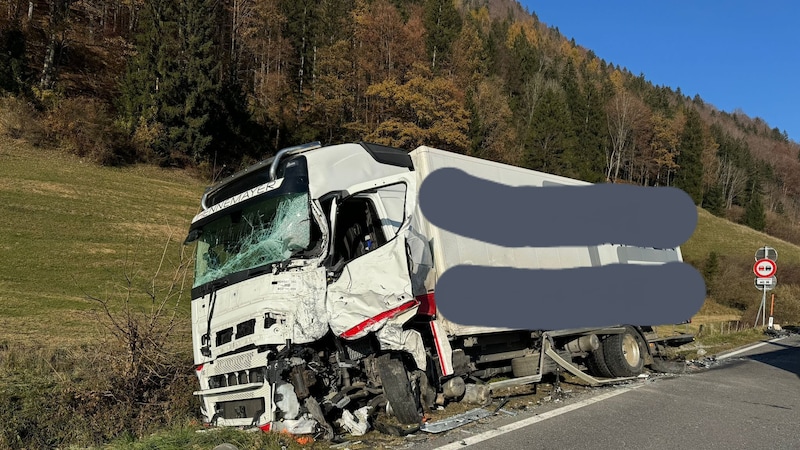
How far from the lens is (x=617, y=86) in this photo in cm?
8619

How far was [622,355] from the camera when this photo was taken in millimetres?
8891

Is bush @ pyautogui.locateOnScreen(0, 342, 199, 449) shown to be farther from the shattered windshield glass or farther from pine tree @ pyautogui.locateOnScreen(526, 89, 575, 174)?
pine tree @ pyautogui.locateOnScreen(526, 89, 575, 174)

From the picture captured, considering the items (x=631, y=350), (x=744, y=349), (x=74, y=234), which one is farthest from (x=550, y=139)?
(x=631, y=350)

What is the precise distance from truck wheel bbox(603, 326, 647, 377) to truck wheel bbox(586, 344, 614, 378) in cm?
6

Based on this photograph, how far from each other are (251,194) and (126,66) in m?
35.4

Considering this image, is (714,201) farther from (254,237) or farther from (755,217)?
(254,237)

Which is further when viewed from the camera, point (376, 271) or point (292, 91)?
point (292, 91)

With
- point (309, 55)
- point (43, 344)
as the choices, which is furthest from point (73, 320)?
point (309, 55)

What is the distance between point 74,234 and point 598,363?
16837mm

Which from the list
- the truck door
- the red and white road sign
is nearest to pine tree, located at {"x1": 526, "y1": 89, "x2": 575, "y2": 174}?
the red and white road sign

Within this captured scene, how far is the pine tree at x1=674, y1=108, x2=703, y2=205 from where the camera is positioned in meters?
74.1

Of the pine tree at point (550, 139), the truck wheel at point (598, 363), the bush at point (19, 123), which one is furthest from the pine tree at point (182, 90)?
the pine tree at point (550, 139)

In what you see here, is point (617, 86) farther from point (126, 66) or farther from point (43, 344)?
point (43, 344)

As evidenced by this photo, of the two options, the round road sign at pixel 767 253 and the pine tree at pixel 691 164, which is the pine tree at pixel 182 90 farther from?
the pine tree at pixel 691 164
